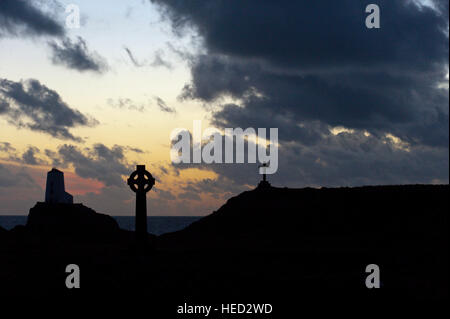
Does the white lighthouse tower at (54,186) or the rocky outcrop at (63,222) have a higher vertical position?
the white lighthouse tower at (54,186)

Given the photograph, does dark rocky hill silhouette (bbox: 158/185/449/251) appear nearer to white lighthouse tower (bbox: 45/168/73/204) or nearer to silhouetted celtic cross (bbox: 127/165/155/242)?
silhouetted celtic cross (bbox: 127/165/155/242)

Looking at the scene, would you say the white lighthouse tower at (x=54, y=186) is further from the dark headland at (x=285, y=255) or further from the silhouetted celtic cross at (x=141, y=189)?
the silhouetted celtic cross at (x=141, y=189)

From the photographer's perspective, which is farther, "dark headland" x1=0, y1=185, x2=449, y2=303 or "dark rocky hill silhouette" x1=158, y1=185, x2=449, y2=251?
"dark rocky hill silhouette" x1=158, y1=185, x2=449, y2=251

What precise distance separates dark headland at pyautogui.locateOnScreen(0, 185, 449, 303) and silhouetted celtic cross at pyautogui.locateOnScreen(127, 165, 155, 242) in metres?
0.89

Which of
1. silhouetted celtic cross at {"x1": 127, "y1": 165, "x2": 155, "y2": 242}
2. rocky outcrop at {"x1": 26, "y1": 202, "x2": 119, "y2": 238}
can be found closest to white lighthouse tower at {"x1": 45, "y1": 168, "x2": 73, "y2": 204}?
rocky outcrop at {"x1": 26, "y1": 202, "x2": 119, "y2": 238}

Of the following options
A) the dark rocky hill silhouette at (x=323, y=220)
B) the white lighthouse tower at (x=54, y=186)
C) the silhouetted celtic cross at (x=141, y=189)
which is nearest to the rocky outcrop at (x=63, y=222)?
the white lighthouse tower at (x=54, y=186)

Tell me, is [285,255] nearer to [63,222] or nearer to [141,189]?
[141,189]

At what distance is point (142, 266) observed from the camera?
20.4 metres

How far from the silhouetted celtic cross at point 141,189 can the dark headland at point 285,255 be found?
886 millimetres

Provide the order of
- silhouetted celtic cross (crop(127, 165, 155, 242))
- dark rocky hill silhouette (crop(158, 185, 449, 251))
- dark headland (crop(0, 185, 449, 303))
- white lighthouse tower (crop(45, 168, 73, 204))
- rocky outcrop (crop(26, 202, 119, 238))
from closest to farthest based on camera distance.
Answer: dark headland (crop(0, 185, 449, 303)), silhouetted celtic cross (crop(127, 165, 155, 242)), dark rocky hill silhouette (crop(158, 185, 449, 251)), rocky outcrop (crop(26, 202, 119, 238)), white lighthouse tower (crop(45, 168, 73, 204))

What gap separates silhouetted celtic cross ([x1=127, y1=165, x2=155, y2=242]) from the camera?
826 inches

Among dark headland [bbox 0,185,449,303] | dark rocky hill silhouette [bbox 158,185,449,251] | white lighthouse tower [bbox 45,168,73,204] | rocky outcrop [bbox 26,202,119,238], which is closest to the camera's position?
dark headland [bbox 0,185,449,303]

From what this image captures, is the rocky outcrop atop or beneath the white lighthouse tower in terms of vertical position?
beneath

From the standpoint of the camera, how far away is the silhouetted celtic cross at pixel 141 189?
68.8 ft
